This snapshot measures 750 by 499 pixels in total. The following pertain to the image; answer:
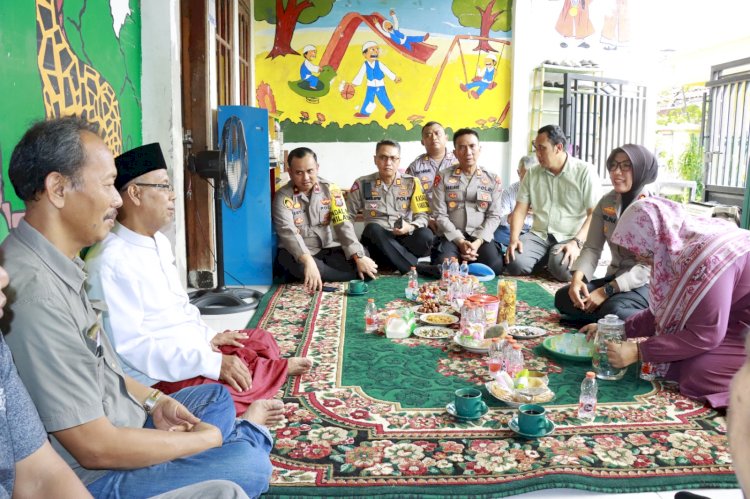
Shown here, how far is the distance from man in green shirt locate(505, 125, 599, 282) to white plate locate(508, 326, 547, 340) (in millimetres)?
1578

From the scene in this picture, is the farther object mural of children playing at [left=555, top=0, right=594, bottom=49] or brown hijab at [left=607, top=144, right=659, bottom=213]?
mural of children playing at [left=555, top=0, right=594, bottom=49]

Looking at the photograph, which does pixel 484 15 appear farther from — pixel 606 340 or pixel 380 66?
pixel 606 340

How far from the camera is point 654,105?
8289mm

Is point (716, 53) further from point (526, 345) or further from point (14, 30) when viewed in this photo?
point (14, 30)

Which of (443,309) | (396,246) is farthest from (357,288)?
(396,246)

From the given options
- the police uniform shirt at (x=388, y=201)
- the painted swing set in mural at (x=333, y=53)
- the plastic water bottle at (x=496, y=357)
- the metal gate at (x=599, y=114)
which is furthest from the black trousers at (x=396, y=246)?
the metal gate at (x=599, y=114)

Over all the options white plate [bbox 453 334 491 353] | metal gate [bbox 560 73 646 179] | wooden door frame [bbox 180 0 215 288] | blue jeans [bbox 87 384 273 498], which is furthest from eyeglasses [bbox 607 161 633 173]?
metal gate [bbox 560 73 646 179]

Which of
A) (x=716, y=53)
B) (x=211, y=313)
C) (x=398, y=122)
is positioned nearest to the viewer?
(x=211, y=313)

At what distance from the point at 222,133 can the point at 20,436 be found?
3555mm

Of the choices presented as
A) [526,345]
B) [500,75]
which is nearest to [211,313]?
[526,345]

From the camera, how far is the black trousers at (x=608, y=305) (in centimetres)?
329

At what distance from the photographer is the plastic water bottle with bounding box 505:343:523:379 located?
8.53ft

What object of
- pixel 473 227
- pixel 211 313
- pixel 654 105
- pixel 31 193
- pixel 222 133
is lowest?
pixel 211 313

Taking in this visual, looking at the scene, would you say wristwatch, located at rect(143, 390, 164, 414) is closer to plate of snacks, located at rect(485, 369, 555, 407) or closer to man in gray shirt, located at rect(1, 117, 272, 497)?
man in gray shirt, located at rect(1, 117, 272, 497)
